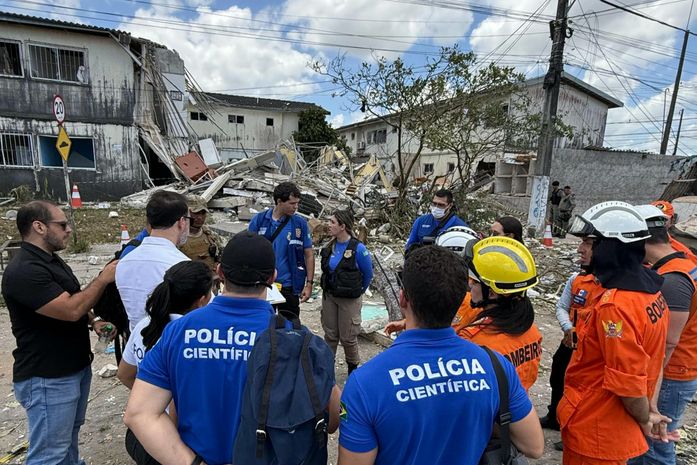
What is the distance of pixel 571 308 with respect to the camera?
301 cm

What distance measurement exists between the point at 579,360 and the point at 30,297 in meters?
2.90

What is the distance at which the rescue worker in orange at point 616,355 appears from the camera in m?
1.69

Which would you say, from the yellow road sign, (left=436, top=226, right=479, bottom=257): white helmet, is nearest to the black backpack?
(left=436, top=226, right=479, bottom=257): white helmet

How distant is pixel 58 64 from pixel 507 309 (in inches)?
702

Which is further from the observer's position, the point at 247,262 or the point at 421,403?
the point at 247,262

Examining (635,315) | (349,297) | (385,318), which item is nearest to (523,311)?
(635,315)

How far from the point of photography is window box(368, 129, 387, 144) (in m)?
28.8

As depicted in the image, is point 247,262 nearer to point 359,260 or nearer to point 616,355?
point 616,355

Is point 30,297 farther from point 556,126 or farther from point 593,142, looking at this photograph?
point 593,142

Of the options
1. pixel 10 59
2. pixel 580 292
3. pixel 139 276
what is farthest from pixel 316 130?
pixel 139 276

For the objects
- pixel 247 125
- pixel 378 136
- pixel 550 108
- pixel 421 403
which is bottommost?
pixel 421 403

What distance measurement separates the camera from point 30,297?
2.07 metres

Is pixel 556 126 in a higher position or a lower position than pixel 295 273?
higher

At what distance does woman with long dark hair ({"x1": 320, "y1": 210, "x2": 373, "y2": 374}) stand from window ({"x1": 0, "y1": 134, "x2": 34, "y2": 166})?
1522cm
